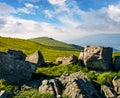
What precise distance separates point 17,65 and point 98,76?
9.34 meters

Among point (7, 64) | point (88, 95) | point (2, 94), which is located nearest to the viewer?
point (2, 94)

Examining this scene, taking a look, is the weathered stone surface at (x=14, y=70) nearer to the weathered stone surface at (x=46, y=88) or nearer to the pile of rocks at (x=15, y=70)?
the pile of rocks at (x=15, y=70)

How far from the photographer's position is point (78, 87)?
91.3 feet

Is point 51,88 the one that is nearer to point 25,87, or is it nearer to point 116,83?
point 25,87

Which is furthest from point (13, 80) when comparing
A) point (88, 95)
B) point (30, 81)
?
point (88, 95)

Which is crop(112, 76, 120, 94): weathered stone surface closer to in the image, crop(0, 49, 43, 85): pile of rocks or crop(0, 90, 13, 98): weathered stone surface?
crop(0, 49, 43, 85): pile of rocks

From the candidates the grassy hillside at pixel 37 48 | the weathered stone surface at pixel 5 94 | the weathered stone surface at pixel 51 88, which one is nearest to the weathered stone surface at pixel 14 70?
the weathered stone surface at pixel 51 88

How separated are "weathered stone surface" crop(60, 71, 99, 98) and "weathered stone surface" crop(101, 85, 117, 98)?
3.20ft

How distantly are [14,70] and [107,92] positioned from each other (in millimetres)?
10616

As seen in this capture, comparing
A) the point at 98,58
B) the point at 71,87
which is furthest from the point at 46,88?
the point at 98,58

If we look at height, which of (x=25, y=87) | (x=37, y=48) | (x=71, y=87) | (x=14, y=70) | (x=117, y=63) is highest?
(x=37, y=48)

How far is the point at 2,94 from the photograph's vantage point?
82.6ft

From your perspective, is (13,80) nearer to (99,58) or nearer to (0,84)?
(0,84)

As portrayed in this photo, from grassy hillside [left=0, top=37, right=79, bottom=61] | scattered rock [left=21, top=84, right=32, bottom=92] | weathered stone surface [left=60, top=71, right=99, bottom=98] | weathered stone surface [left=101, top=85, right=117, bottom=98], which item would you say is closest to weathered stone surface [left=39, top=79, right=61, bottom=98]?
weathered stone surface [left=60, top=71, right=99, bottom=98]
